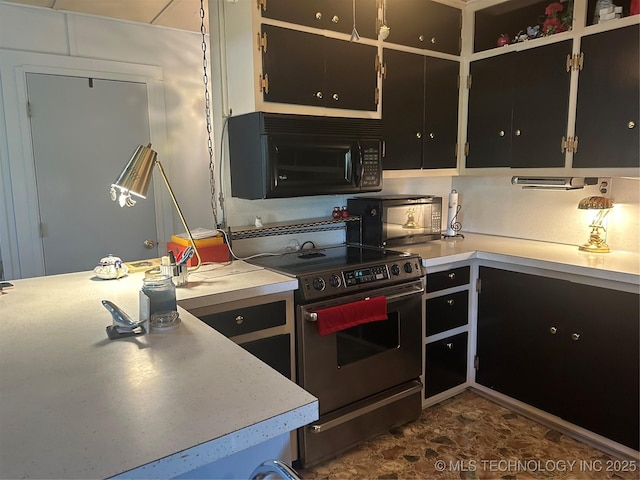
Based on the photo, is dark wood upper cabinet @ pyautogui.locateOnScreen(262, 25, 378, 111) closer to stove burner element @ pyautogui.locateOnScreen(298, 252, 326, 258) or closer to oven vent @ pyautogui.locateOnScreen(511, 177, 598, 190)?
stove burner element @ pyautogui.locateOnScreen(298, 252, 326, 258)

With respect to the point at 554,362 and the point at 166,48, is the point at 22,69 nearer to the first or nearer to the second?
the point at 166,48

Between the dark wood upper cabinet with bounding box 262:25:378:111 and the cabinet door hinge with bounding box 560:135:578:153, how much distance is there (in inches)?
42.3

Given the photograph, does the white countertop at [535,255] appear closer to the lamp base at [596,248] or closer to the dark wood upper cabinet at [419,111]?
the lamp base at [596,248]

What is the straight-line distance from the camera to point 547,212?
9.79ft

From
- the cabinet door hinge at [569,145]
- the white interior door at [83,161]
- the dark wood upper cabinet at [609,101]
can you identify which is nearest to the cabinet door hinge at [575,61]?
the dark wood upper cabinet at [609,101]

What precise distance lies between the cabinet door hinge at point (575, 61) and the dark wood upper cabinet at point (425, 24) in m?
0.74

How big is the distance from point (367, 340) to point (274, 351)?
517 millimetres

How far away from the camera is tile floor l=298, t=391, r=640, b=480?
2.16 metres

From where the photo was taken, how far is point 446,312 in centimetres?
269

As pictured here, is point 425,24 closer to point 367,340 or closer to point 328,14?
point 328,14

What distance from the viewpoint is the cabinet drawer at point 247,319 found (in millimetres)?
1873

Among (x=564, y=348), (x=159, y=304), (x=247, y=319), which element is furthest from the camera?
(x=564, y=348)

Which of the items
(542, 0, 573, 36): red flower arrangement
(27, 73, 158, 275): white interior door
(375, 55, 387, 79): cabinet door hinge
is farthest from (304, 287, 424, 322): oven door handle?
(27, 73, 158, 275): white interior door

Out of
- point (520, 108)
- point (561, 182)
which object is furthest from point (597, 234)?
point (520, 108)
